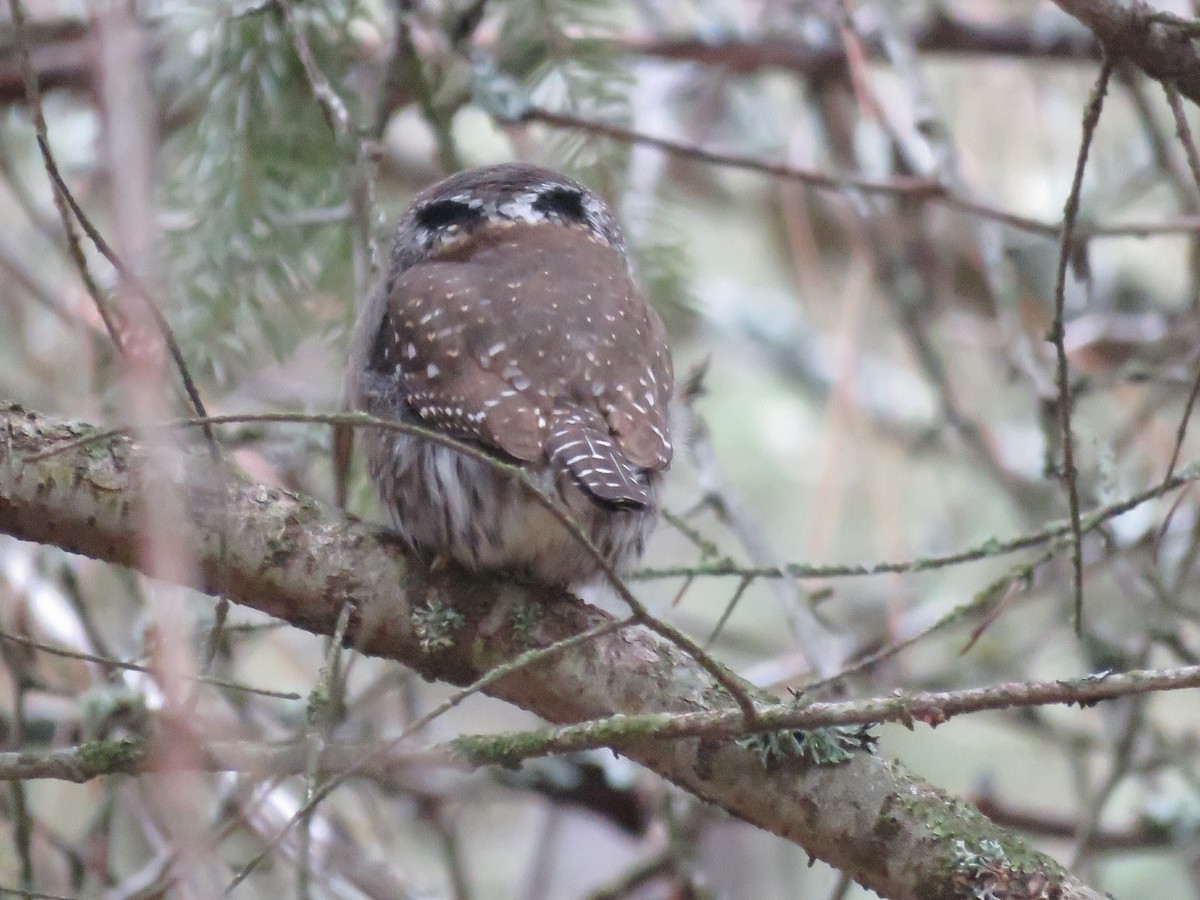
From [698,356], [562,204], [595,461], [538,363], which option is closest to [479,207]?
[562,204]

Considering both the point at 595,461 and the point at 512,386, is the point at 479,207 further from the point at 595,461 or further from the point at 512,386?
the point at 595,461

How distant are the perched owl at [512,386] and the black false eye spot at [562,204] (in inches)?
1.5

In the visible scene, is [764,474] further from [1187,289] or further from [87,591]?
[87,591]

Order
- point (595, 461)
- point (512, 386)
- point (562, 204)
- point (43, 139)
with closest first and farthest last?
point (43, 139) < point (595, 461) < point (512, 386) < point (562, 204)

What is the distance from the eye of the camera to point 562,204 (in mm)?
3125

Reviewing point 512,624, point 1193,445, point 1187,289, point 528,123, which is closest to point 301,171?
point 528,123

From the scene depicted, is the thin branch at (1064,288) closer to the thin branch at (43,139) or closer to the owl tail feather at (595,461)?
the owl tail feather at (595,461)

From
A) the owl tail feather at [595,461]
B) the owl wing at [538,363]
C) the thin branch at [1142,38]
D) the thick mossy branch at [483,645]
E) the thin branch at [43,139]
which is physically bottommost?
the thick mossy branch at [483,645]

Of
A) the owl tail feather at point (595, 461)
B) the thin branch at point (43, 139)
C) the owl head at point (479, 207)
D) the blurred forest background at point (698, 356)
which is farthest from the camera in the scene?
the owl head at point (479, 207)

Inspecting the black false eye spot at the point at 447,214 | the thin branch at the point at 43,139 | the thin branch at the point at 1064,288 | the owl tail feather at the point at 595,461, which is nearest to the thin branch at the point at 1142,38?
the thin branch at the point at 1064,288

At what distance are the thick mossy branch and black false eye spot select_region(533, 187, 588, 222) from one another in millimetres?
1132

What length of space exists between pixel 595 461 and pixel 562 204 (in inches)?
39.0

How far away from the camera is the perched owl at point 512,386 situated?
2.36 metres

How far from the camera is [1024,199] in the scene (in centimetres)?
547
